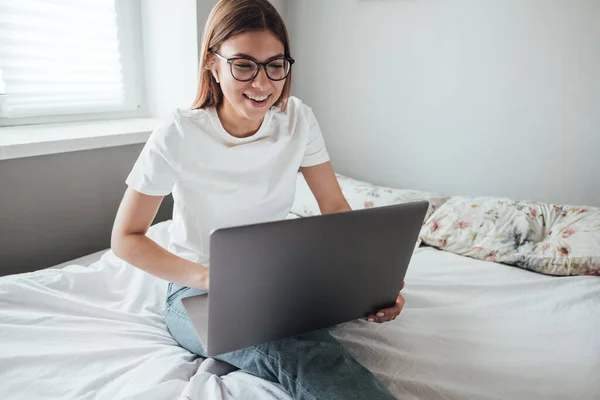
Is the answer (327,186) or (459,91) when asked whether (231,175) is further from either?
(459,91)

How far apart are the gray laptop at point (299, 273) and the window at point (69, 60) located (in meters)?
1.17

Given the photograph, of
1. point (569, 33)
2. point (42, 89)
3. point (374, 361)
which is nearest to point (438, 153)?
point (569, 33)

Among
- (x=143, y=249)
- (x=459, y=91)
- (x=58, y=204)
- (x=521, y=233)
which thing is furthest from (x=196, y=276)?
(x=459, y=91)

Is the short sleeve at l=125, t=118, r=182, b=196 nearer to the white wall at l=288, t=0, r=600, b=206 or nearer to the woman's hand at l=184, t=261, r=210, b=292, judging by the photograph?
the woman's hand at l=184, t=261, r=210, b=292

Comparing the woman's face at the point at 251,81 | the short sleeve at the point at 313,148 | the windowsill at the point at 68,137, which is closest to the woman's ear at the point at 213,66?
the woman's face at the point at 251,81

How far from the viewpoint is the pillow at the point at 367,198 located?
1711 mm

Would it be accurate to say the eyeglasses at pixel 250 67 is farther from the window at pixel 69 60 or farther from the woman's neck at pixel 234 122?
the window at pixel 69 60

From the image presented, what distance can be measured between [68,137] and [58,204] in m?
0.22

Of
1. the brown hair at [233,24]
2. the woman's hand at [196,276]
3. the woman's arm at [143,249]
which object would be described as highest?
the brown hair at [233,24]

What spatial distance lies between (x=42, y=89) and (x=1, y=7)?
0.28 m

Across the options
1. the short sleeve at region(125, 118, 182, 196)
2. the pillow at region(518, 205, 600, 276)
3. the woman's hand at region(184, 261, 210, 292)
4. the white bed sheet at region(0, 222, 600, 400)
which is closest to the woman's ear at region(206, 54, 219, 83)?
the short sleeve at region(125, 118, 182, 196)

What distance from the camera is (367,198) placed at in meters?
1.76

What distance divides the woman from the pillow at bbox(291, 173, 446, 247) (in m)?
0.63

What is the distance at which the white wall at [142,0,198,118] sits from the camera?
1.81 metres
